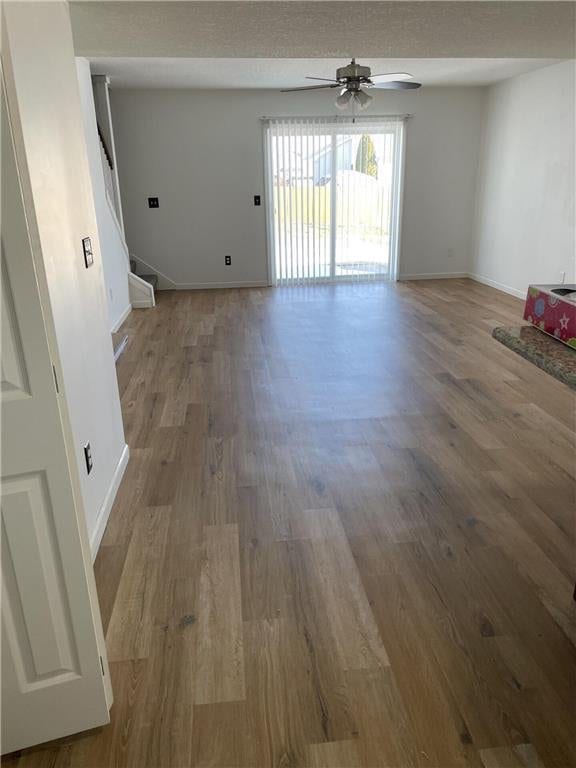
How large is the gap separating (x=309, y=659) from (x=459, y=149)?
7287mm

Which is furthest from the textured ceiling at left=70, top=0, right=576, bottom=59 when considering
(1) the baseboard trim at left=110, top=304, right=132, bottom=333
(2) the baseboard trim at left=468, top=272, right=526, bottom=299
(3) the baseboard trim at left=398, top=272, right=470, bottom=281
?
(3) the baseboard trim at left=398, top=272, right=470, bottom=281

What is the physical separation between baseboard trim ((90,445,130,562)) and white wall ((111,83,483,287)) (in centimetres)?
487

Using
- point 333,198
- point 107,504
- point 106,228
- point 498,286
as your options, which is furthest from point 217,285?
point 107,504

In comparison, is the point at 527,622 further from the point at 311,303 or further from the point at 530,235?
the point at 530,235

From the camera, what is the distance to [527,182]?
6137 mm

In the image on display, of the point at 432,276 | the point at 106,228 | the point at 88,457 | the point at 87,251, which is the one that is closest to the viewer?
the point at 88,457

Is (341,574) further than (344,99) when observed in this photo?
No

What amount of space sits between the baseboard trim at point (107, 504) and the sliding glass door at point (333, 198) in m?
5.09

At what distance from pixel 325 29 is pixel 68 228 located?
77.9 inches

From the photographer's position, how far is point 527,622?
70.5 inches

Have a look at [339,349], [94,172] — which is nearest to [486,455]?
[339,349]

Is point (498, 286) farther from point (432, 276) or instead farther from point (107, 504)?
point (107, 504)

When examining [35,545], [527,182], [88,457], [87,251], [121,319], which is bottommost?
[121,319]

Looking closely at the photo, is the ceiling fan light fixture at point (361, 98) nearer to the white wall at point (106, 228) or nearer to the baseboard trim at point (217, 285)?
the white wall at point (106, 228)
